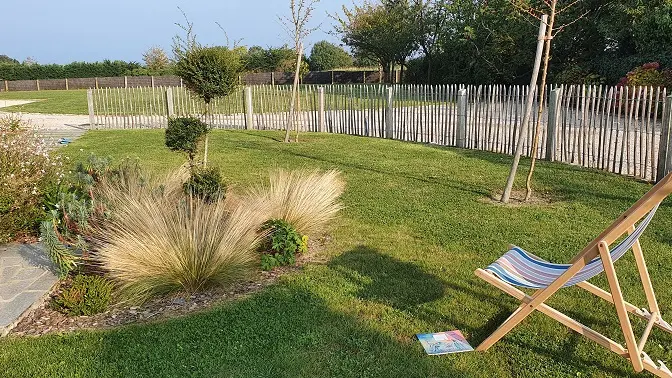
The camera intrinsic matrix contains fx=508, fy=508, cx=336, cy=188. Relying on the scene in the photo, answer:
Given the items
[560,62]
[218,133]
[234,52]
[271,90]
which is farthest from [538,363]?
[560,62]

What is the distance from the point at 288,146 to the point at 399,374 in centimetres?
927

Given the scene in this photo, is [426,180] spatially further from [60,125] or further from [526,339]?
[60,125]

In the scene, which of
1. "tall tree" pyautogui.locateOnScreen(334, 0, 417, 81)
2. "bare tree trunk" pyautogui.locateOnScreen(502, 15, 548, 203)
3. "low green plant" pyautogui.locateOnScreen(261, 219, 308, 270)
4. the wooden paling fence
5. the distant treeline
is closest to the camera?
"low green plant" pyautogui.locateOnScreen(261, 219, 308, 270)

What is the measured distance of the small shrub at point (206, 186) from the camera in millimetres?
5281

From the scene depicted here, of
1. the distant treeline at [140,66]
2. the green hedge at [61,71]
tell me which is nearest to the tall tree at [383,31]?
the distant treeline at [140,66]

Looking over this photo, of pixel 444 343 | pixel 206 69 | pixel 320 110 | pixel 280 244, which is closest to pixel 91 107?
pixel 320 110

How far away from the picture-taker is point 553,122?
30.0 ft

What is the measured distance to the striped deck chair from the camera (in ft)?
8.34

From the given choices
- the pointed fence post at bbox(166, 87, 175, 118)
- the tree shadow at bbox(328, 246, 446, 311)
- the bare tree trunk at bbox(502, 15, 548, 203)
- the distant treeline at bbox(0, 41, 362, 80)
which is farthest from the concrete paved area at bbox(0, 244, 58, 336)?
the distant treeline at bbox(0, 41, 362, 80)

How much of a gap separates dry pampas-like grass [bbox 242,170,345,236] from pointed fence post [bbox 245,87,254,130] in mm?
10893

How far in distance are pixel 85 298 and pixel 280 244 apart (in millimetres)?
1612

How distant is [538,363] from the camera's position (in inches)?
117

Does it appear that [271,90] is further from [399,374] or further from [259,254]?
[399,374]

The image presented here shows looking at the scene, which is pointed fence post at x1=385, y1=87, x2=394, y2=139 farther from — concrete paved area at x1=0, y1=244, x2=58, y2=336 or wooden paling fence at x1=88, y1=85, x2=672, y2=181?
concrete paved area at x1=0, y1=244, x2=58, y2=336
